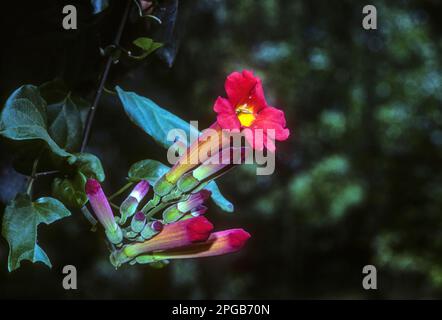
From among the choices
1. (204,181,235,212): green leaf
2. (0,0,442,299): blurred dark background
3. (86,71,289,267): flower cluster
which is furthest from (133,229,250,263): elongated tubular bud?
(0,0,442,299): blurred dark background

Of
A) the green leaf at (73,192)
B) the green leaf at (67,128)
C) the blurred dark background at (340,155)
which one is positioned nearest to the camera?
the green leaf at (73,192)

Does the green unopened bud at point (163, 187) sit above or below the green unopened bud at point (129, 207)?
above

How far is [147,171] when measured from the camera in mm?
841

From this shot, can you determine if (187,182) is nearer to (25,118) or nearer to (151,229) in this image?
(151,229)

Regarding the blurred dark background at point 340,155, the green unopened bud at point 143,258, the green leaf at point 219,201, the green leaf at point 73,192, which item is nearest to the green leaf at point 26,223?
the green leaf at point 73,192

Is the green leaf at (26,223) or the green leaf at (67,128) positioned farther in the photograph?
the green leaf at (67,128)

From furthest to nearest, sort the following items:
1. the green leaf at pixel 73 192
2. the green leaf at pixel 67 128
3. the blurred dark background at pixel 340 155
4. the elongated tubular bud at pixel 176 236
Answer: the blurred dark background at pixel 340 155
the green leaf at pixel 67 128
the green leaf at pixel 73 192
the elongated tubular bud at pixel 176 236

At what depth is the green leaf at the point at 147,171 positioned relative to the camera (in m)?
0.83

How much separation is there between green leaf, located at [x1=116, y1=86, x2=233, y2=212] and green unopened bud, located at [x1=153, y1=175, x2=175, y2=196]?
0.39 feet

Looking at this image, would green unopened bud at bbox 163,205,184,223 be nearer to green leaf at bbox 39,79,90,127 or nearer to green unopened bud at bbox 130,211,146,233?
green unopened bud at bbox 130,211,146,233

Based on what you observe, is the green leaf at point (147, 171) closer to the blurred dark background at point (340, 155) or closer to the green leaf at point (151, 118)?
the green leaf at point (151, 118)

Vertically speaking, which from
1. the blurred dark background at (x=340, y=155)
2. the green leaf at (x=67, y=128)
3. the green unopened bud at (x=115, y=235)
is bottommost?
the green unopened bud at (x=115, y=235)

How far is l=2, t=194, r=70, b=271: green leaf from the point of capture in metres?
0.69

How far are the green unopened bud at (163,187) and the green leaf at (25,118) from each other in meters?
0.13
